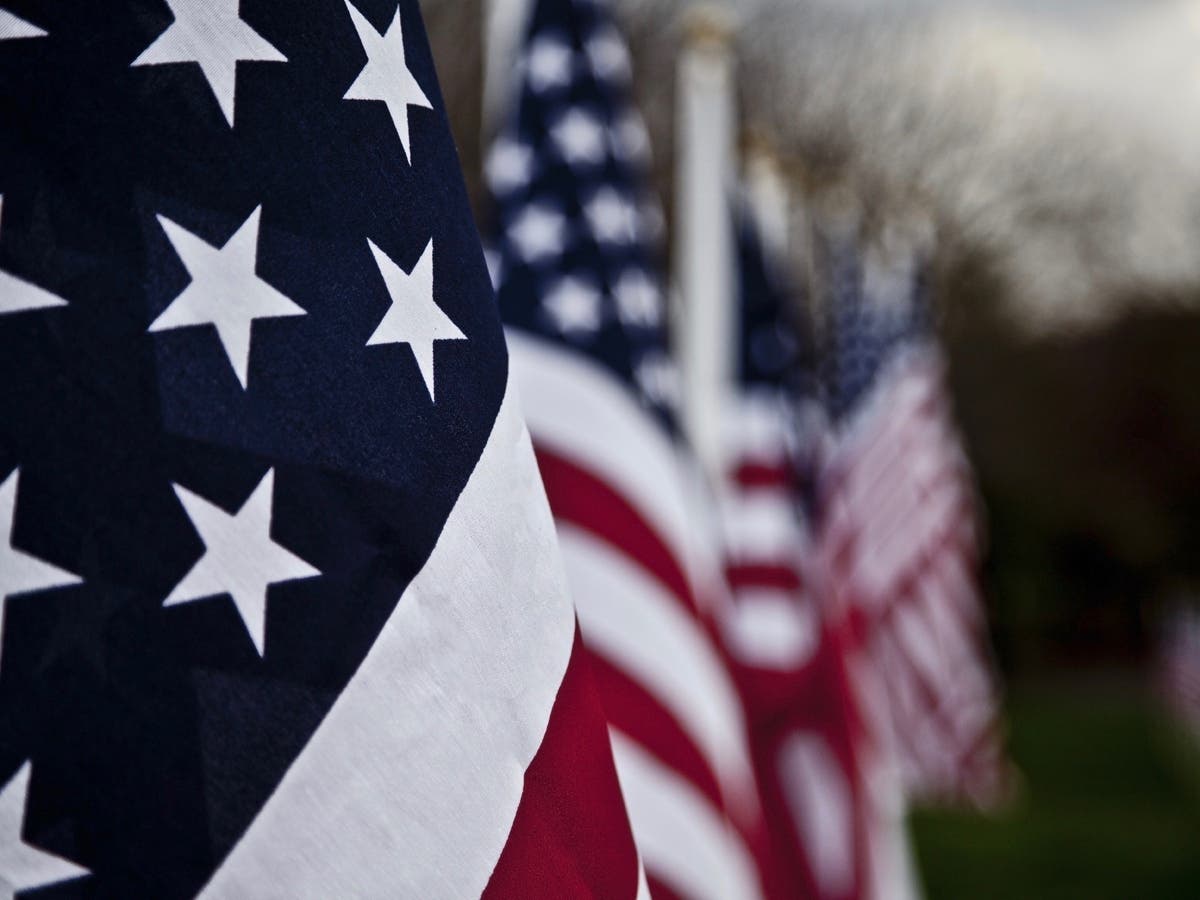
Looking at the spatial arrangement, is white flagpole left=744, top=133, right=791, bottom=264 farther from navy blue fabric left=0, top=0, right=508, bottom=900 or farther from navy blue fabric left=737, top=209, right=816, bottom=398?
navy blue fabric left=0, top=0, right=508, bottom=900

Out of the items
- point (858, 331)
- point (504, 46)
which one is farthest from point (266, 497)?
point (858, 331)

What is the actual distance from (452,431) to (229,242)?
0.79ft

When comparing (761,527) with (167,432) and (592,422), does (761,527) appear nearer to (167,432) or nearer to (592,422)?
(592,422)

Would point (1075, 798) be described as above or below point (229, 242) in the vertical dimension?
below

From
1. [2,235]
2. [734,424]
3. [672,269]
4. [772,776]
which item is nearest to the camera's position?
[2,235]

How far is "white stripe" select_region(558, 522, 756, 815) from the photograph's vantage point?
2555mm

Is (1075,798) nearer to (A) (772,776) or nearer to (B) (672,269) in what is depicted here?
(B) (672,269)

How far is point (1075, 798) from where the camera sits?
1662 centimetres

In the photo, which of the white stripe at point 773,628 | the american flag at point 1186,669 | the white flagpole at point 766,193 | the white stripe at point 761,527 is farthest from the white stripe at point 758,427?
the american flag at point 1186,669

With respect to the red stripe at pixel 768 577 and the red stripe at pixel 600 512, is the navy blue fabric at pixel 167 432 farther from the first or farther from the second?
the red stripe at pixel 768 577

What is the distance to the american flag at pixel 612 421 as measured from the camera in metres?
2.55

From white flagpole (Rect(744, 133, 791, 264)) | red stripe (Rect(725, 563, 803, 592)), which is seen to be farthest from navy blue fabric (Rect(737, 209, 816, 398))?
red stripe (Rect(725, 563, 803, 592))

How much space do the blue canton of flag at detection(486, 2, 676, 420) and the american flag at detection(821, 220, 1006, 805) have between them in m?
4.53

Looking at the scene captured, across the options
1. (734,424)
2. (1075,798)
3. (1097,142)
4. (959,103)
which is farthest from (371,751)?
(1097,142)
